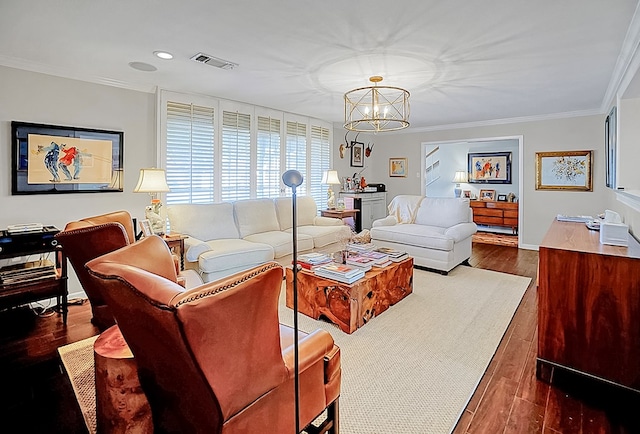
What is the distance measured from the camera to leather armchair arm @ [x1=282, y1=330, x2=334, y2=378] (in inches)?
51.0

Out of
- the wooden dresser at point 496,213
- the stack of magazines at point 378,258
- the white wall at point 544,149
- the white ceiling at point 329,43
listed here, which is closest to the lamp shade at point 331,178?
the white wall at point 544,149

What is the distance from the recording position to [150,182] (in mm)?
3506

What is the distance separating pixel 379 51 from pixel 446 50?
556 mm

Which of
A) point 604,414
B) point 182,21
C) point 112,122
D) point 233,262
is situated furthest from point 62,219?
point 604,414

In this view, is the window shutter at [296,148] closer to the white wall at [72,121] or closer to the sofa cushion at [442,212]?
the sofa cushion at [442,212]

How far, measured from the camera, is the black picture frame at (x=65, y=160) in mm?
3250

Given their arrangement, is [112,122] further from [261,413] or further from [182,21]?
[261,413]

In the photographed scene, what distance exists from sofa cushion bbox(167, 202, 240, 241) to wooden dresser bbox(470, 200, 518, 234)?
20.4ft

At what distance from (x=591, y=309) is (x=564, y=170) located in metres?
4.58

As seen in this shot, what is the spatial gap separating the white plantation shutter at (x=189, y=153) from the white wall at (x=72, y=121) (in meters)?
0.23

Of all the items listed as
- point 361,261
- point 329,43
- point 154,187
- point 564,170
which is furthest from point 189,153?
point 564,170

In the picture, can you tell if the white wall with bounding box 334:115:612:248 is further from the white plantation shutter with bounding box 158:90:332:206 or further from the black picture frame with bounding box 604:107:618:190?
the white plantation shutter with bounding box 158:90:332:206

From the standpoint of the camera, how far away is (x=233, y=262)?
12.0 ft

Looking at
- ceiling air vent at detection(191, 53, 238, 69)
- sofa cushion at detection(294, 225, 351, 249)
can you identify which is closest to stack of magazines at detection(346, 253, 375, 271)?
sofa cushion at detection(294, 225, 351, 249)
